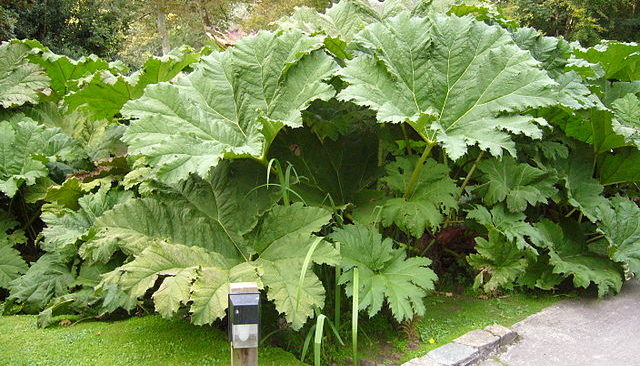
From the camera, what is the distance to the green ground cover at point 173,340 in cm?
225

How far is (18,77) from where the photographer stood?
3986 mm

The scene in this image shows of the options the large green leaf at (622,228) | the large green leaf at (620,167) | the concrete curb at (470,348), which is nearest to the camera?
the concrete curb at (470,348)

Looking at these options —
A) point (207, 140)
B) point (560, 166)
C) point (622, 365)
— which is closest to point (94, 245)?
point (207, 140)

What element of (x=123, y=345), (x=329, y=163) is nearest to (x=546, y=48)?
(x=329, y=163)

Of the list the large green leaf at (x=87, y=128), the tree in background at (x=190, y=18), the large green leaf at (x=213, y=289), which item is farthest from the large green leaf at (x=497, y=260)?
the tree in background at (x=190, y=18)

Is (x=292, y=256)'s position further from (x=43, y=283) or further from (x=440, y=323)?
(x=43, y=283)

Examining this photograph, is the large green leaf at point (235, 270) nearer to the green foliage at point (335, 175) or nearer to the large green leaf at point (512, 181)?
the green foliage at point (335, 175)

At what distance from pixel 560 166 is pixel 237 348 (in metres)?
2.43

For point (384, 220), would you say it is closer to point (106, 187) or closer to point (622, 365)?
point (622, 365)

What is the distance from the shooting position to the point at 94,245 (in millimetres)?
2342

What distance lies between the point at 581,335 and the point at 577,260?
61cm

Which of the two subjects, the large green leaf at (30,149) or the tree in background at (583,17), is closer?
the large green leaf at (30,149)

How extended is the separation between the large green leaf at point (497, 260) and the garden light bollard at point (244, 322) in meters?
1.57

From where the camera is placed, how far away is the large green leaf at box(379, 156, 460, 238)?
8.18 ft
